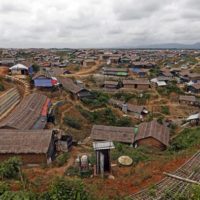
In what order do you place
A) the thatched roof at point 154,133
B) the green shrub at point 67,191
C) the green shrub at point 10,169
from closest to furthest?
the green shrub at point 67,191 < the green shrub at point 10,169 < the thatched roof at point 154,133

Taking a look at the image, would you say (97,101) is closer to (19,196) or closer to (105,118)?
(105,118)

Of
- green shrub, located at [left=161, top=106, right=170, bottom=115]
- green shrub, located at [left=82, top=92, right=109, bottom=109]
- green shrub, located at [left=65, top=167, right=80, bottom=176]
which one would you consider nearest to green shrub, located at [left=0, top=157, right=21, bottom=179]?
green shrub, located at [left=65, top=167, right=80, bottom=176]

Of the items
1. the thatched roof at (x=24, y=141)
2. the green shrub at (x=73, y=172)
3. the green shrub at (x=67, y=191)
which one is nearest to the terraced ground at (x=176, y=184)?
the green shrub at (x=67, y=191)

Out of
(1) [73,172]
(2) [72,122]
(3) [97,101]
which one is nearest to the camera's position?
(1) [73,172]

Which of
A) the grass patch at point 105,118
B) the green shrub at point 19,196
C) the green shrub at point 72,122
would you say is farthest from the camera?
the grass patch at point 105,118

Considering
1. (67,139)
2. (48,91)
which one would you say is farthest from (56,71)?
(67,139)

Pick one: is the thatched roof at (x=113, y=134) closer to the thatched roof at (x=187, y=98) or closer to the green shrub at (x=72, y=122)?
the green shrub at (x=72, y=122)

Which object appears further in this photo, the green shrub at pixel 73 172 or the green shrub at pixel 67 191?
the green shrub at pixel 73 172

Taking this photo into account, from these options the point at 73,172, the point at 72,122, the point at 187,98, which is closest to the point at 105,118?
the point at 72,122
